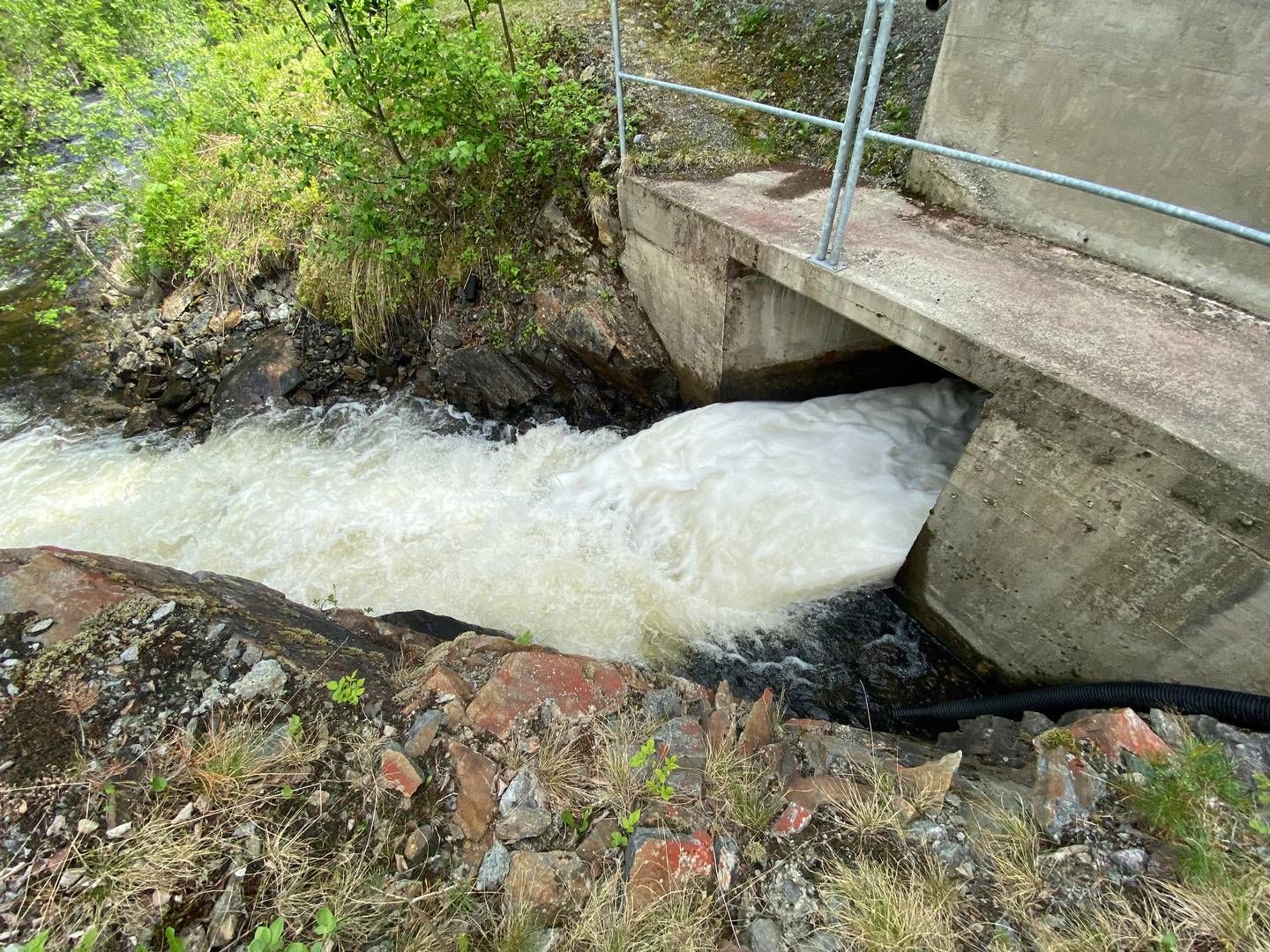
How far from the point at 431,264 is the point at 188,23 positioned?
19.1 feet

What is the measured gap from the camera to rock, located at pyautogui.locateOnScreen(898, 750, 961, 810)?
2.20 meters

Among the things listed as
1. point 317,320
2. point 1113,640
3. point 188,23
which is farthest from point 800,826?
point 188,23

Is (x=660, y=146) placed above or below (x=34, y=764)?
above

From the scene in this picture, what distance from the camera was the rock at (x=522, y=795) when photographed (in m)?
2.25

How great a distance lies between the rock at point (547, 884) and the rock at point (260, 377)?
5.23 m

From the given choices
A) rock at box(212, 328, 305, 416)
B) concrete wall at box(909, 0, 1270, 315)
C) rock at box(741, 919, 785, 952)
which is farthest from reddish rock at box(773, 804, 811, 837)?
rock at box(212, 328, 305, 416)

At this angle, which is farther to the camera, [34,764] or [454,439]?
[454,439]

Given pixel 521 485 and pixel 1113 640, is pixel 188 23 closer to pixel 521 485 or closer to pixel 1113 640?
pixel 521 485

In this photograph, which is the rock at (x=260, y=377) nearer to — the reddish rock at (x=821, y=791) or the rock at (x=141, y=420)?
the rock at (x=141, y=420)

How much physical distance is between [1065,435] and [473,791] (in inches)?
114

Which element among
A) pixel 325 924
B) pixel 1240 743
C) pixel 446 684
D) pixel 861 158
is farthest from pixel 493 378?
pixel 1240 743

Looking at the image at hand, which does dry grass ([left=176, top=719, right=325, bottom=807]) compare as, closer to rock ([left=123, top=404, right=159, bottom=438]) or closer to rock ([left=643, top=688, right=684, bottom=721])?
rock ([left=643, top=688, right=684, bottom=721])

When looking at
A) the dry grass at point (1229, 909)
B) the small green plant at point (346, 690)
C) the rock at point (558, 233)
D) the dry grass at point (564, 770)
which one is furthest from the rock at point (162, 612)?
the rock at point (558, 233)

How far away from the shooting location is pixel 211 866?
6.22ft
